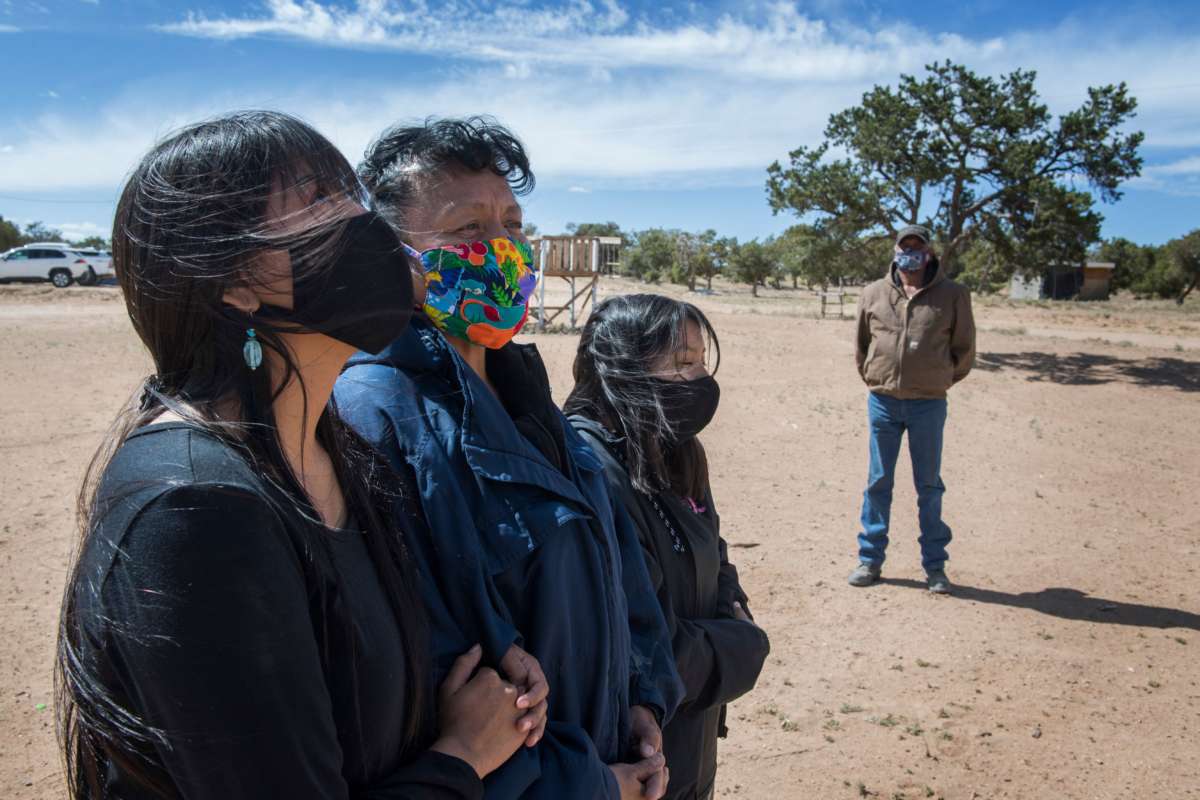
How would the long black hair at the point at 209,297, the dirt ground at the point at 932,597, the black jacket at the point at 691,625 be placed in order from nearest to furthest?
the long black hair at the point at 209,297
the black jacket at the point at 691,625
the dirt ground at the point at 932,597

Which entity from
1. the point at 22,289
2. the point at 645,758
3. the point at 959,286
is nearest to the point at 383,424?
the point at 645,758

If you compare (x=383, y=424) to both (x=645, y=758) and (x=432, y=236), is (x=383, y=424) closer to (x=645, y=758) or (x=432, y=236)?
(x=432, y=236)

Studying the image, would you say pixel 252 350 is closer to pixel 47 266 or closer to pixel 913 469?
pixel 913 469

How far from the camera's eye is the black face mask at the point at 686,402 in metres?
2.41

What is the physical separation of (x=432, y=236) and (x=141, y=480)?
0.93m

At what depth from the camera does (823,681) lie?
4.51 m

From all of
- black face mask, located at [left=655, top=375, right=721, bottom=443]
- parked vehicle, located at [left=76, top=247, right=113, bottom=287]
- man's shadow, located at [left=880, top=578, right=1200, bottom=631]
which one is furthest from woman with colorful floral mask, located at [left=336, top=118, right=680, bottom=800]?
Answer: parked vehicle, located at [left=76, top=247, right=113, bottom=287]

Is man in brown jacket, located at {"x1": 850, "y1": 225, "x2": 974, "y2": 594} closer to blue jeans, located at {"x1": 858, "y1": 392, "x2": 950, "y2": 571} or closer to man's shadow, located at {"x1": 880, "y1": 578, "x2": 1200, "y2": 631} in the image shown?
blue jeans, located at {"x1": 858, "y1": 392, "x2": 950, "y2": 571}

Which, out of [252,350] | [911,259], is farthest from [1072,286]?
[252,350]

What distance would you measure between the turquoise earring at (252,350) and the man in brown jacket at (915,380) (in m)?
5.12

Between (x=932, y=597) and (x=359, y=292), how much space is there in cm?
526

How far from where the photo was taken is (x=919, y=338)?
5699 mm

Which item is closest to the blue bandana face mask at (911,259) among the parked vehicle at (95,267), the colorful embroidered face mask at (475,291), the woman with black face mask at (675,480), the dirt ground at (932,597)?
the dirt ground at (932,597)

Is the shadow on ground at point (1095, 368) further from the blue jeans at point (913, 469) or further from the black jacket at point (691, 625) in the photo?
the black jacket at point (691, 625)
